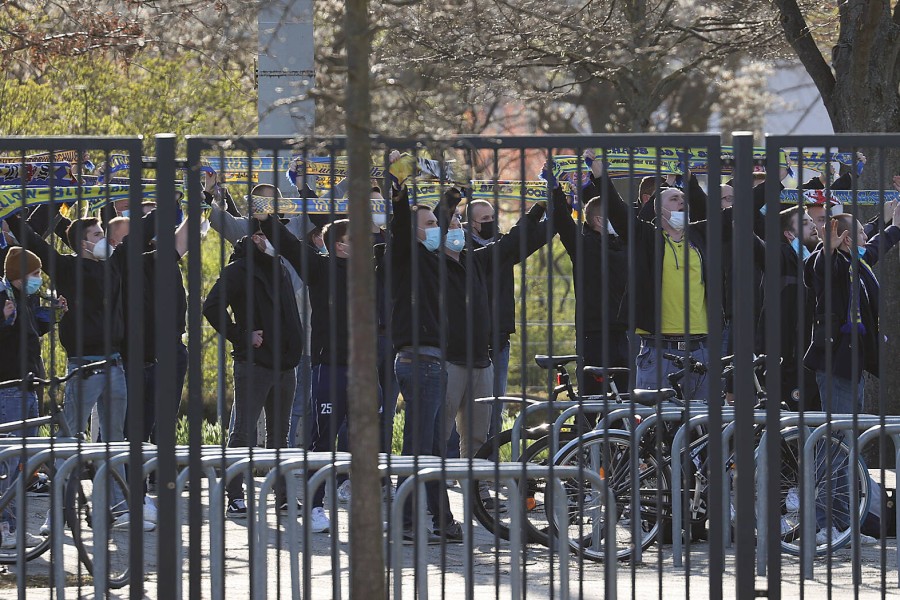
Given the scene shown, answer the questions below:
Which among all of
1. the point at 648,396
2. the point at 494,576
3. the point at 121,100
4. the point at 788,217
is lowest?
the point at 494,576

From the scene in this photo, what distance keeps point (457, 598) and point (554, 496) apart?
1.19 m

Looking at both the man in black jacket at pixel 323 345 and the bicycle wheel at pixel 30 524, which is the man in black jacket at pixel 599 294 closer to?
the man in black jacket at pixel 323 345

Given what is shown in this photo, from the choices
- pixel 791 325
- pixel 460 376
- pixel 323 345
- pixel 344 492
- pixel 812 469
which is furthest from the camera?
pixel 344 492

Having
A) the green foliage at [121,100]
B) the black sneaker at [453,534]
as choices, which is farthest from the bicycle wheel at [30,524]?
the green foliage at [121,100]

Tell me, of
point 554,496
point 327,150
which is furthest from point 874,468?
point 327,150

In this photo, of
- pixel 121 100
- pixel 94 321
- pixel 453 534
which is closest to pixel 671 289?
pixel 453 534

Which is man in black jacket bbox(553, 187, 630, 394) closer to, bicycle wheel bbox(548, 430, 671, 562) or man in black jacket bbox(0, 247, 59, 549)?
bicycle wheel bbox(548, 430, 671, 562)

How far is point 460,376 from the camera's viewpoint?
8609 mm

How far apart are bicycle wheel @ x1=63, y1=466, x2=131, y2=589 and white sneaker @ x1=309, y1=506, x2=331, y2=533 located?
40.2 inches

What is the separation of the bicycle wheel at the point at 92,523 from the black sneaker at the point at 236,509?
2.14 ft

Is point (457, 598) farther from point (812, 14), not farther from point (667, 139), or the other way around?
point (812, 14)

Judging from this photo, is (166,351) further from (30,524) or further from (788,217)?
(788,217)

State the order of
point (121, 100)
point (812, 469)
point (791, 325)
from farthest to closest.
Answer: point (121, 100)
point (791, 325)
point (812, 469)

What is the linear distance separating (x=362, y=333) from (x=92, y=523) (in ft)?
7.20
